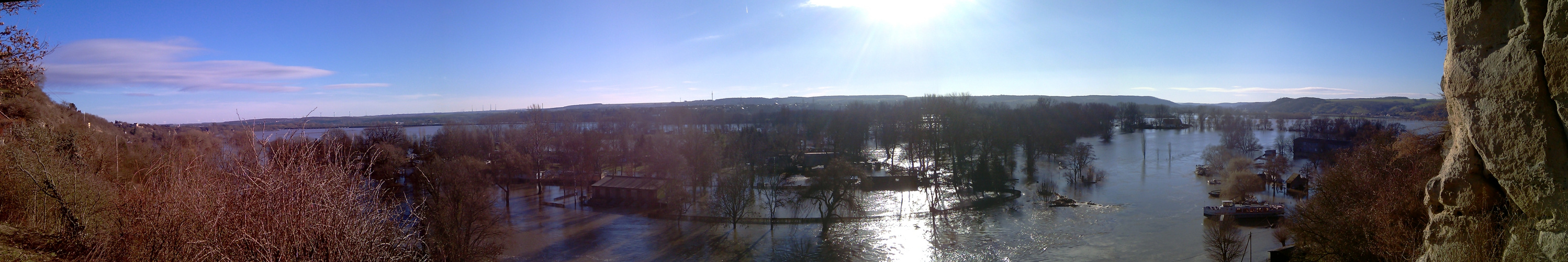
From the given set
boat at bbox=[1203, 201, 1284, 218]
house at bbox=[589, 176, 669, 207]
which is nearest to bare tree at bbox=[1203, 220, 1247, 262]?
boat at bbox=[1203, 201, 1284, 218]

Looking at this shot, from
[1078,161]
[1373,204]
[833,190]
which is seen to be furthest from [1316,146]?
[1373,204]

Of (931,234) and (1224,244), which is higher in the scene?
(1224,244)

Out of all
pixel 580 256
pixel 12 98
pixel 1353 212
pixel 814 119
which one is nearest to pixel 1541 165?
pixel 1353 212

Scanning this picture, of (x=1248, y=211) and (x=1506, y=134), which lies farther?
(x=1248, y=211)

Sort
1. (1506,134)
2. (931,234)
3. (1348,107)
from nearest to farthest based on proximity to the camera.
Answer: (1506,134), (931,234), (1348,107)

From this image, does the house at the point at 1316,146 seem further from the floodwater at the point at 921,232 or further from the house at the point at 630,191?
the house at the point at 630,191

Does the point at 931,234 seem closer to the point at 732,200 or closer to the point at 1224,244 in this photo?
the point at 732,200
